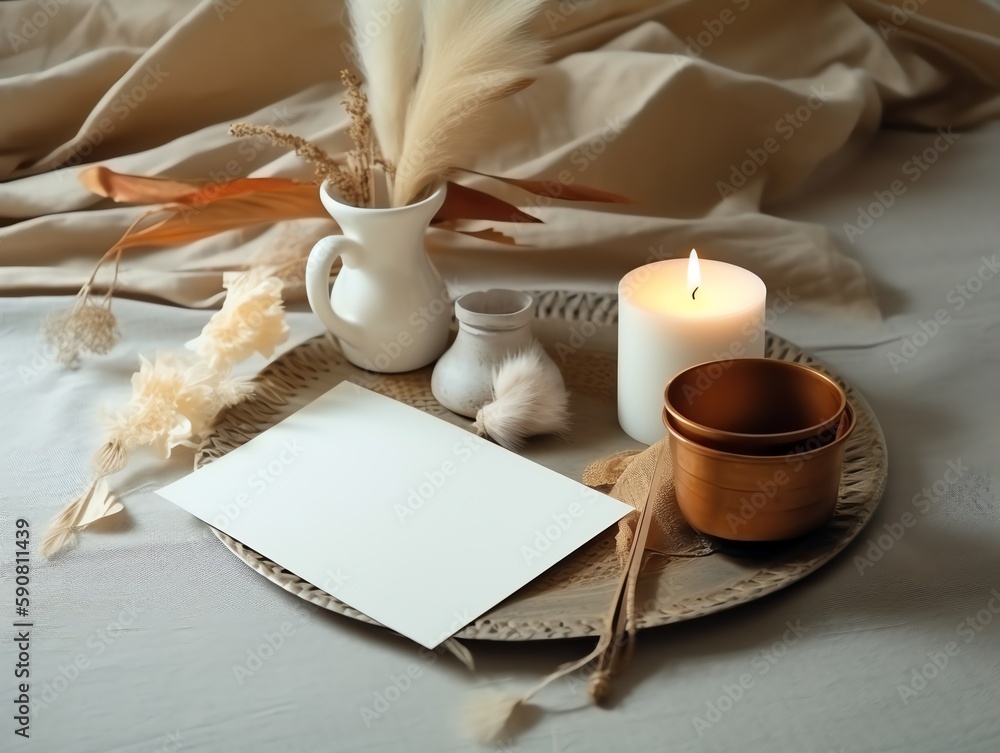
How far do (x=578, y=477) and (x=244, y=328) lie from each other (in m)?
0.27

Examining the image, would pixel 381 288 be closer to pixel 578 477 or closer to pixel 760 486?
pixel 578 477

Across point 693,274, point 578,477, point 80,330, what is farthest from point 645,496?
point 80,330

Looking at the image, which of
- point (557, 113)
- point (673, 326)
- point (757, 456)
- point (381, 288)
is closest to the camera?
point (757, 456)

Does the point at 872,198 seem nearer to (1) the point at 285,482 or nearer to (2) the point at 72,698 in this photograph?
(1) the point at 285,482

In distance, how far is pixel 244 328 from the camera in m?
0.77

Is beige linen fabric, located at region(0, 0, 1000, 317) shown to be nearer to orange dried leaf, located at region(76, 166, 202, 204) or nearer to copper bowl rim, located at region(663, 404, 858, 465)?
orange dried leaf, located at region(76, 166, 202, 204)

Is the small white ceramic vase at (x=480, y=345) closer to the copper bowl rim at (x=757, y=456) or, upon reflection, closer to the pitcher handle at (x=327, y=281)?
the pitcher handle at (x=327, y=281)

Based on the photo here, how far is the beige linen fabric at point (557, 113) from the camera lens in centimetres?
97

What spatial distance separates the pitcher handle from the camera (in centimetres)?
Result: 77

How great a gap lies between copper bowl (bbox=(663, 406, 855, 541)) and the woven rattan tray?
0.07 feet

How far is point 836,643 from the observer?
21.7 inches

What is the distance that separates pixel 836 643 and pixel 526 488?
21cm

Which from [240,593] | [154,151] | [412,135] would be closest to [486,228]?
[412,135]

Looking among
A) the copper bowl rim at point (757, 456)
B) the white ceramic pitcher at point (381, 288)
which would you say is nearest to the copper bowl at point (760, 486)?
the copper bowl rim at point (757, 456)
